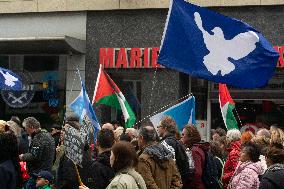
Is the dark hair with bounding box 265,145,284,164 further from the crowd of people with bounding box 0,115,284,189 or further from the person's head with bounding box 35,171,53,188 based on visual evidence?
the person's head with bounding box 35,171,53,188

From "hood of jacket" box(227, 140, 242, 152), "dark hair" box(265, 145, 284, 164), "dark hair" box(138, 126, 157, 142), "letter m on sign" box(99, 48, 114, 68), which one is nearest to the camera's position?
"dark hair" box(265, 145, 284, 164)

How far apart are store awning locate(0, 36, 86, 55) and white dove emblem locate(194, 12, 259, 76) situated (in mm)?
7839

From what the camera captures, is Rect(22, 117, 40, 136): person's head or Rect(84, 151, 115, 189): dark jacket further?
Rect(22, 117, 40, 136): person's head

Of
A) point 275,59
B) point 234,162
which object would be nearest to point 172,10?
point 275,59

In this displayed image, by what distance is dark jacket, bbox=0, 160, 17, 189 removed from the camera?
259 inches

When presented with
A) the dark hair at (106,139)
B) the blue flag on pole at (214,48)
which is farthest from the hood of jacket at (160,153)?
the blue flag on pole at (214,48)

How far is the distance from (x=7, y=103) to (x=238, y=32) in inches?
425

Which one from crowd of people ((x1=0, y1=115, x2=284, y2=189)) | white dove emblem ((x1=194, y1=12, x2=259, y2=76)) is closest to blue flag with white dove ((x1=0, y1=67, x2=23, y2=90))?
crowd of people ((x1=0, y1=115, x2=284, y2=189))

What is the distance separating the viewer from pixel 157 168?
766 cm

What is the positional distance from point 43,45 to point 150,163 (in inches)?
411

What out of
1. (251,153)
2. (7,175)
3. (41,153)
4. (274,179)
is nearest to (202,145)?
(251,153)

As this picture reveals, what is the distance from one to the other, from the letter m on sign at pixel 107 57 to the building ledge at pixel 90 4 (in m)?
1.14

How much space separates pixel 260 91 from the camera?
17.3 metres

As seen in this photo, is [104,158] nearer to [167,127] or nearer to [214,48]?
[167,127]
